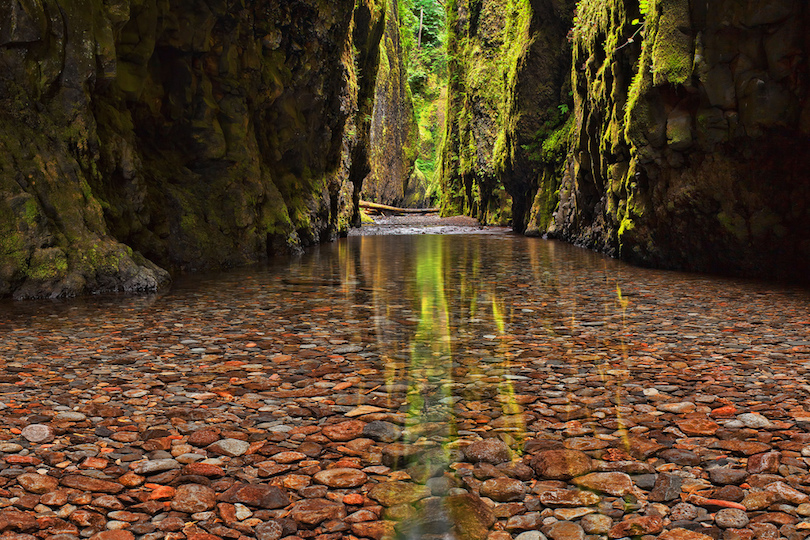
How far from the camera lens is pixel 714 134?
10180 mm

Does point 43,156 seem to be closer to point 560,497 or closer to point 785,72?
point 560,497

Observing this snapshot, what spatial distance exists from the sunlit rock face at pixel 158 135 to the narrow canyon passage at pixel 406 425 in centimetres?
197

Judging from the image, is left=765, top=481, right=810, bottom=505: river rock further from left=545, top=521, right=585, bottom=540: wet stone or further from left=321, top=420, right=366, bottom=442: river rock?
left=321, top=420, right=366, bottom=442: river rock

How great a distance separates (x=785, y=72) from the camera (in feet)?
29.3

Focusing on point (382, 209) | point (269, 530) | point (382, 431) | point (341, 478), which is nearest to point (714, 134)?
point (382, 431)

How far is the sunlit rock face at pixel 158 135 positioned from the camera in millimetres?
8312

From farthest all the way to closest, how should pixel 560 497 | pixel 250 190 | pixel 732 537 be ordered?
1. pixel 250 190
2. pixel 560 497
3. pixel 732 537

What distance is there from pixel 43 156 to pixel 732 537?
9.35 meters

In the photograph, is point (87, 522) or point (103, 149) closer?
point (87, 522)

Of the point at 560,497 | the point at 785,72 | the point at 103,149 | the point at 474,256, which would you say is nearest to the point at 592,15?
the point at 474,256

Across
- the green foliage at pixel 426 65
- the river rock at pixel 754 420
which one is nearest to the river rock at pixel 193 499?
the river rock at pixel 754 420

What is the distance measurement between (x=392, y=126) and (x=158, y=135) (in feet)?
190

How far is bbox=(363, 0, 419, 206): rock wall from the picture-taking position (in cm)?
6138

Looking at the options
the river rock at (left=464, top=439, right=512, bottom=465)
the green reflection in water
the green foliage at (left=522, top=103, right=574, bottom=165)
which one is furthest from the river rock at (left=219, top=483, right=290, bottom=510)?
the green foliage at (left=522, top=103, right=574, bottom=165)
